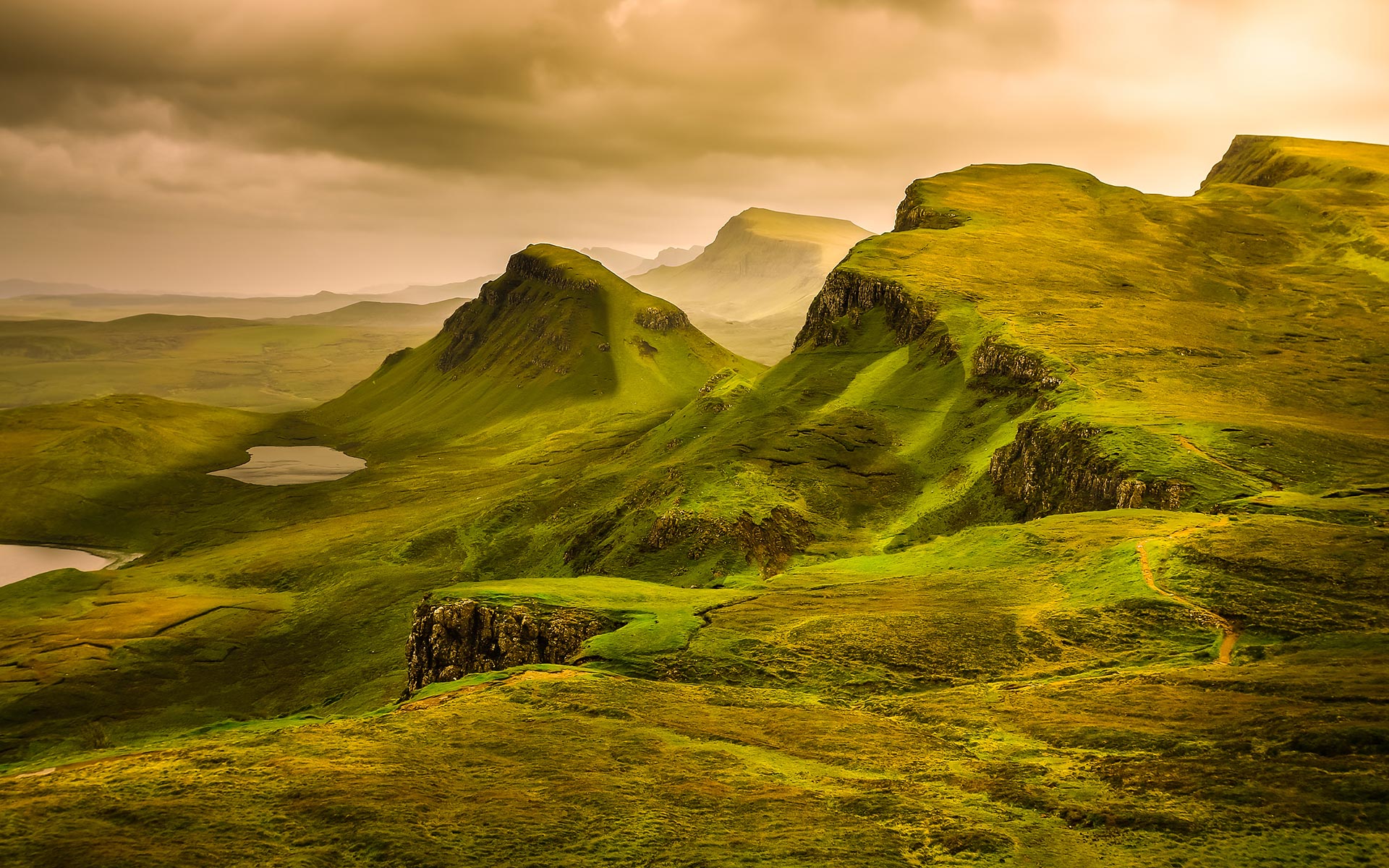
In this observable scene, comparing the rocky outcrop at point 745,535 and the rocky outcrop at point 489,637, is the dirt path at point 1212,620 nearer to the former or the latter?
the rocky outcrop at point 489,637

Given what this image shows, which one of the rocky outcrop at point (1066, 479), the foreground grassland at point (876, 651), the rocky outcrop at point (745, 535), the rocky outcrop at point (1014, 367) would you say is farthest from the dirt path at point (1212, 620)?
the rocky outcrop at point (1014, 367)

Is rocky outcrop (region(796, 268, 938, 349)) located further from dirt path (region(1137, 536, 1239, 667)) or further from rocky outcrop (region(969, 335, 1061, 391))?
dirt path (region(1137, 536, 1239, 667))

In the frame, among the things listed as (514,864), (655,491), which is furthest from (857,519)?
(514,864)

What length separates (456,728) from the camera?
41938mm

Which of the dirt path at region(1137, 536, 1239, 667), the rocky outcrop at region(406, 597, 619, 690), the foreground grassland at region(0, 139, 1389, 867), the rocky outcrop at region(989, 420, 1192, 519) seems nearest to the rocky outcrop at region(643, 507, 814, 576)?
the foreground grassland at region(0, 139, 1389, 867)

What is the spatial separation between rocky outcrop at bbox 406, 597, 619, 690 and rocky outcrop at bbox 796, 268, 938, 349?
121 meters

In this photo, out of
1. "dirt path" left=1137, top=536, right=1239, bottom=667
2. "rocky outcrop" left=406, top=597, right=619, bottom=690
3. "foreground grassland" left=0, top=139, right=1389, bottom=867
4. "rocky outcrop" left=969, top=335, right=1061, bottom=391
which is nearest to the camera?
"foreground grassland" left=0, top=139, right=1389, bottom=867

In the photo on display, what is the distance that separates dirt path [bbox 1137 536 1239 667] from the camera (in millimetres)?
48281

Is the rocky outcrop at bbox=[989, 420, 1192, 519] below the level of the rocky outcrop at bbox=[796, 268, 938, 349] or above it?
below

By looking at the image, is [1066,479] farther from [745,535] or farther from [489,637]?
[489,637]

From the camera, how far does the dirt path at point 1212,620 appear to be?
48281 millimetres

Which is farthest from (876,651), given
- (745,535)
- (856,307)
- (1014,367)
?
(856,307)

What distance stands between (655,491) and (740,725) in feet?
312

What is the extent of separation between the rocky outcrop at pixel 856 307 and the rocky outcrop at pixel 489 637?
12143 centimetres
